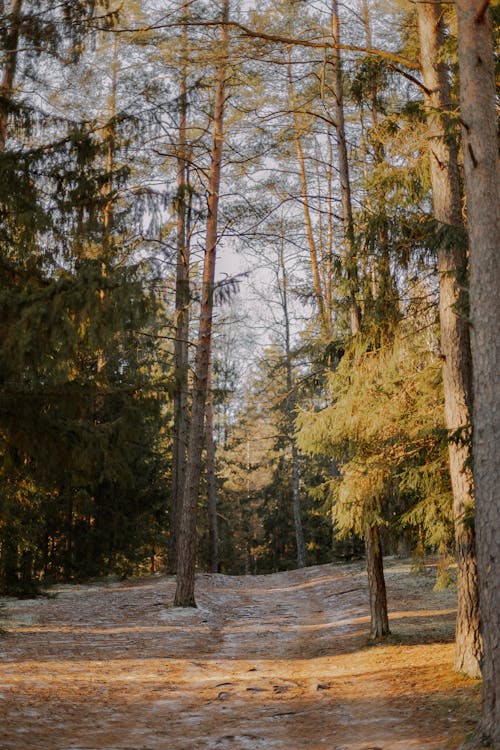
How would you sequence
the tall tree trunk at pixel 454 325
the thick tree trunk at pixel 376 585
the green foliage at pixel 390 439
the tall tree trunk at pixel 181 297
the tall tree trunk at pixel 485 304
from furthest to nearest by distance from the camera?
the tall tree trunk at pixel 181 297
the thick tree trunk at pixel 376 585
the green foliage at pixel 390 439
the tall tree trunk at pixel 454 325
the tall tree trunk at pixel 485 304

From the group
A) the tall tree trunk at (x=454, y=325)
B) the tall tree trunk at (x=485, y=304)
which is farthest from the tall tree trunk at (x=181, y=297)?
the tall tree trunk at (x=485, y=304)

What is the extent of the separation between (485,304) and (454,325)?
2167 millimetres

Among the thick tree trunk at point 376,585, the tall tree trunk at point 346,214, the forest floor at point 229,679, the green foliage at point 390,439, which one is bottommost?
the forest floor at point 229,679

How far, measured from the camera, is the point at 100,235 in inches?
328

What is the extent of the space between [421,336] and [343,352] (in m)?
1.25

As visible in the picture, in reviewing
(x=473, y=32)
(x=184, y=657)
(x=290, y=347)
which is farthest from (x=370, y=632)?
(x=290, y=347)

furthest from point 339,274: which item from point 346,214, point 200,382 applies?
point 200,382

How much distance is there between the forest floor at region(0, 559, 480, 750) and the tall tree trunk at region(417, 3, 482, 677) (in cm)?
66

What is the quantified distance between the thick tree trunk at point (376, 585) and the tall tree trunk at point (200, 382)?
14.0 feet

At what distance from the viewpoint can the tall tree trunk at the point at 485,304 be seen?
15.1ft

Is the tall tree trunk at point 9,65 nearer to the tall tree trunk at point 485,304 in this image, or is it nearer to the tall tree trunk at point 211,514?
the tall tree trunk at point 485,304

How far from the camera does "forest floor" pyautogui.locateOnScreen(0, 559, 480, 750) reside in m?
5.23

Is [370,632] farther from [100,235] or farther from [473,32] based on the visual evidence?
[473,32]

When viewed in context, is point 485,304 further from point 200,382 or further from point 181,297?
point 200,382
